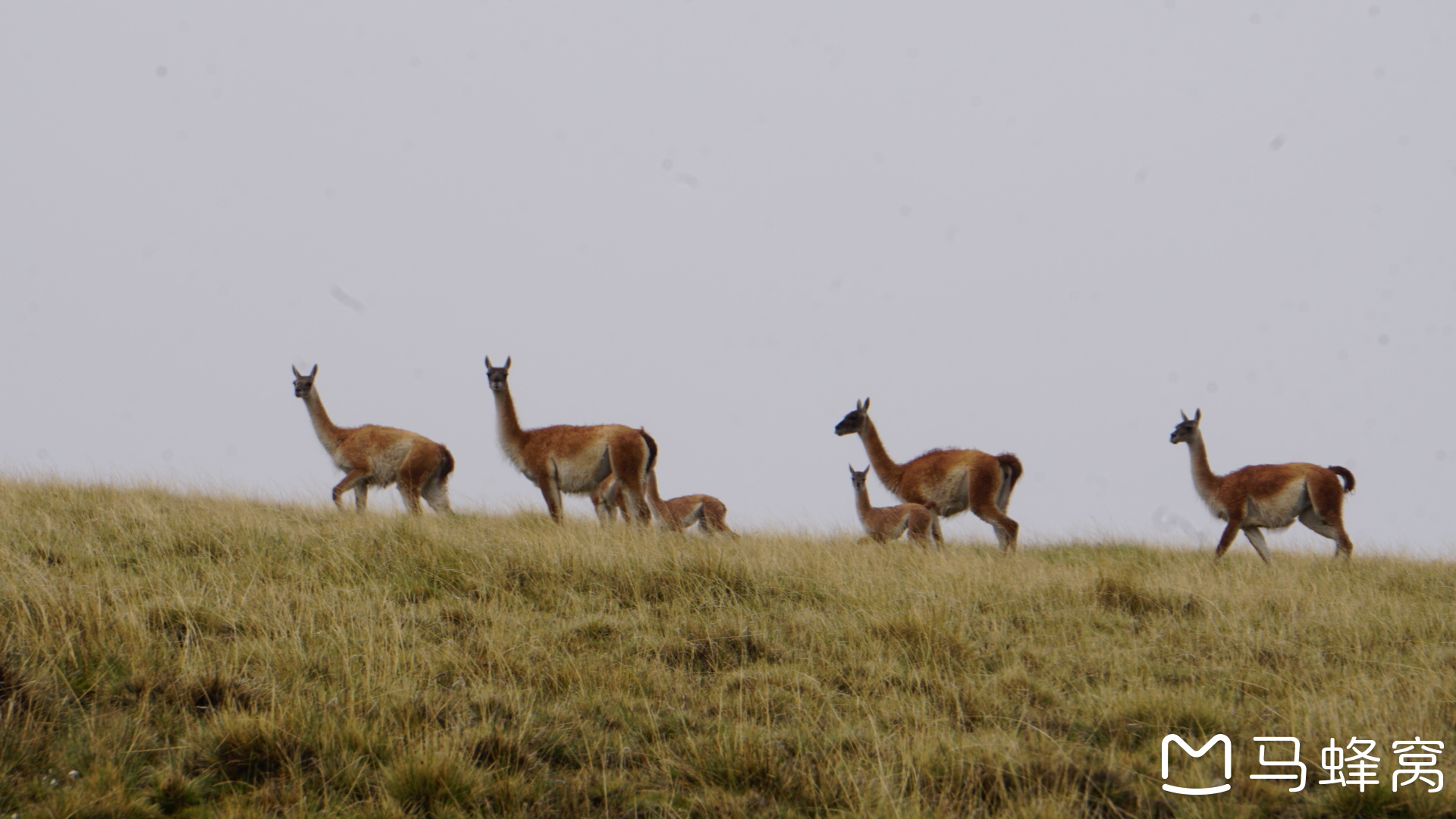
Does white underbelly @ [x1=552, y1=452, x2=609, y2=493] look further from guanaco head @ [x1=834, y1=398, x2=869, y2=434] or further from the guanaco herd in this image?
guanaco head @ [x1=834, y1=398, x2=869, y2=434]

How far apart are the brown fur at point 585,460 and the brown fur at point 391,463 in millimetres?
1115

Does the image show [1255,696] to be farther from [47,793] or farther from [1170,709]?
[47,793]

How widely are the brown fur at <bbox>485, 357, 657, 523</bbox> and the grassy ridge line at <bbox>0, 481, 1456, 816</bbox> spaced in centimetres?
271

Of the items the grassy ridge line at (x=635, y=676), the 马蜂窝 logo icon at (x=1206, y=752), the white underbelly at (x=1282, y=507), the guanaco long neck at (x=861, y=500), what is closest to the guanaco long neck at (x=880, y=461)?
the guanaco long neck at (x=861, y=500)

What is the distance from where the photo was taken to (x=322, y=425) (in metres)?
14.2

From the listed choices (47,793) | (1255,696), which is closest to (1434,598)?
(1255,696)

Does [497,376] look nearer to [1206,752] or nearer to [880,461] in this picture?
[880,461]

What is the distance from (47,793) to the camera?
4.65 m

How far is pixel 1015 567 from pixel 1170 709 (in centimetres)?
441

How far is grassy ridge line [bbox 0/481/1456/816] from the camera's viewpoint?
16.3 feet

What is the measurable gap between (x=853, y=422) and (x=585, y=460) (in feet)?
14.6

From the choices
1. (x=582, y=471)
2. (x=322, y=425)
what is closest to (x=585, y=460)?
(x=582, y=471)

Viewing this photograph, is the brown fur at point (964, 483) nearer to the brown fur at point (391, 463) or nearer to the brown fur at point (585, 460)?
the brown fur at point (585, 460)

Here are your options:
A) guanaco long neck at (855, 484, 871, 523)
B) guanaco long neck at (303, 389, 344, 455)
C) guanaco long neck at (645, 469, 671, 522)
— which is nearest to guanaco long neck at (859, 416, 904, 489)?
guanaco long neck at (855, 484, 871, 523)
